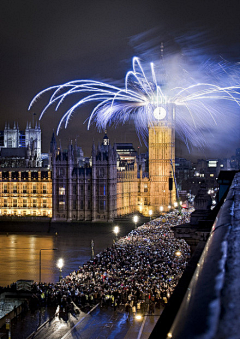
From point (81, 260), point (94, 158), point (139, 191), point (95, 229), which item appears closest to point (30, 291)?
point (81, 260)

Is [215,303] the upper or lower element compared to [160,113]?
lower

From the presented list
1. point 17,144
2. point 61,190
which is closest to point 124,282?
point 61,190

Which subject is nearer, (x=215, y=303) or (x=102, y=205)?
(x=215, y=303)

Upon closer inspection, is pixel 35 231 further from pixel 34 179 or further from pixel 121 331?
pixel 121 331

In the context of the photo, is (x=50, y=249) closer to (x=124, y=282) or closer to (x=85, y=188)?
(x=124, y=282)

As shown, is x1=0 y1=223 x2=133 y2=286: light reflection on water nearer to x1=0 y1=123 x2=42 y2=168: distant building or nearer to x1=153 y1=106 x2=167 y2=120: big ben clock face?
x1=153 y1=106 x2=167 y2=120: big ben clock face

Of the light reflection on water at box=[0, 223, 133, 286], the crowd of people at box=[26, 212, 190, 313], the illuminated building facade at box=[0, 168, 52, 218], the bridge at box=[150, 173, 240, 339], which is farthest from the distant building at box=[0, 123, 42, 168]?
the bridge at box=[150, 173, 240, 339]
